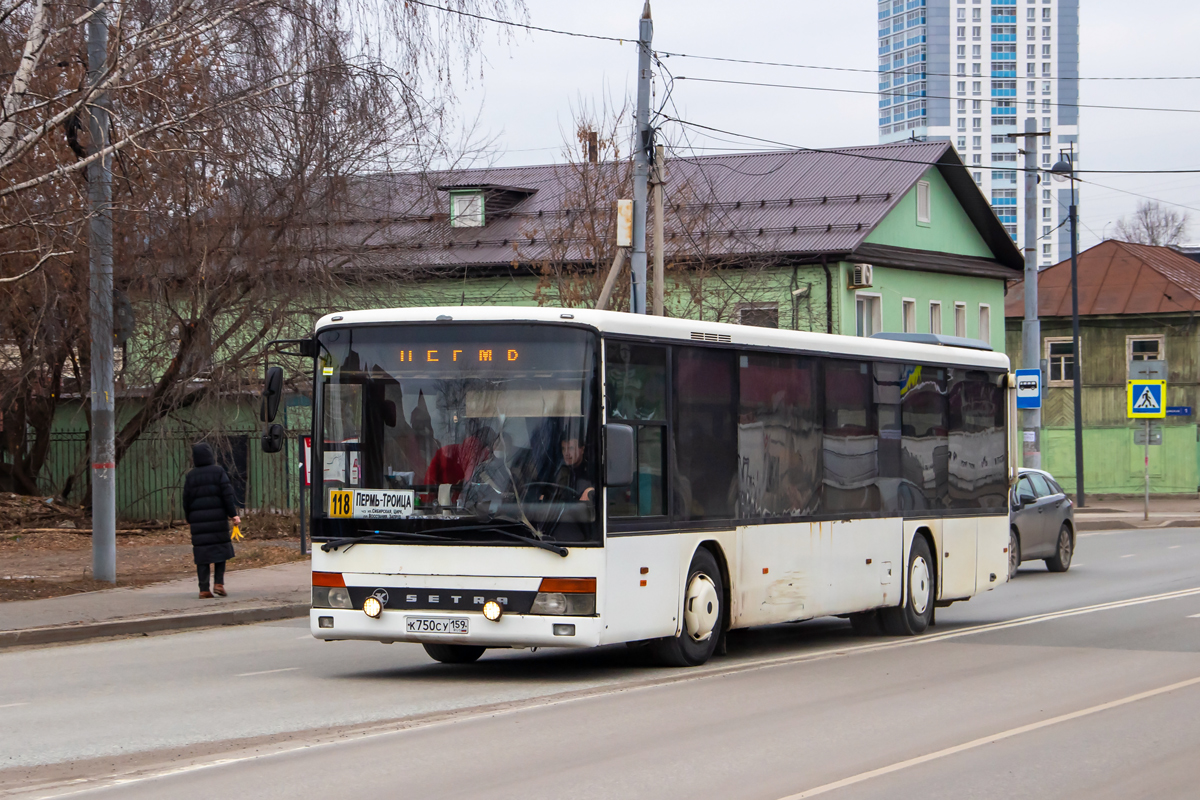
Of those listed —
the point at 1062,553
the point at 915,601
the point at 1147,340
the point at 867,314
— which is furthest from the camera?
the point at 1147,340

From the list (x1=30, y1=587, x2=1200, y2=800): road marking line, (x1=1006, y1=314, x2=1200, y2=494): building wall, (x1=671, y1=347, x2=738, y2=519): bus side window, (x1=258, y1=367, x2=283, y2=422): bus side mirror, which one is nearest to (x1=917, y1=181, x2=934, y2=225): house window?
(x1=1006, y1=314, x2=1200, y2=494): building wall

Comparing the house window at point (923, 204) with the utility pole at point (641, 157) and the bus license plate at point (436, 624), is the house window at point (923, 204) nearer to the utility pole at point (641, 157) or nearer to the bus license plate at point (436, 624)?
the utility pole at point (641, 157)

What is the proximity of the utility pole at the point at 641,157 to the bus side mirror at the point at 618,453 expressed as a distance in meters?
10.6

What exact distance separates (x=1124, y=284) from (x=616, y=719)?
52.2 metres

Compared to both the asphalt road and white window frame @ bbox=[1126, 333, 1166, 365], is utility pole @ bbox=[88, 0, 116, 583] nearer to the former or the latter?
the asphalt road

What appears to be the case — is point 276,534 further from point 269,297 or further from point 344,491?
point 344,491

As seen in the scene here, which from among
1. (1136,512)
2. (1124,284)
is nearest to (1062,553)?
(1136,512)

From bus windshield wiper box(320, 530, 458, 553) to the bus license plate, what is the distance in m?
0.57

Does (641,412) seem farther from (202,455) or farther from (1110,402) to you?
(1110,402)

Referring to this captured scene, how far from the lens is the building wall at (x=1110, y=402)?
48125 mm

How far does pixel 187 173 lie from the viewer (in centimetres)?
1939

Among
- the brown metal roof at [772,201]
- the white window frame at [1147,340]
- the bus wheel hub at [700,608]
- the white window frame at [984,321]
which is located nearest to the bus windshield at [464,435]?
the bus wheel hub at [700,608]

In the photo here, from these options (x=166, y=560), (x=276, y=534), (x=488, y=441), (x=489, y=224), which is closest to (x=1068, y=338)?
(x=489, y=224)

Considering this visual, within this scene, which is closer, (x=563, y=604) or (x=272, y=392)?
(x=563, y=604)
